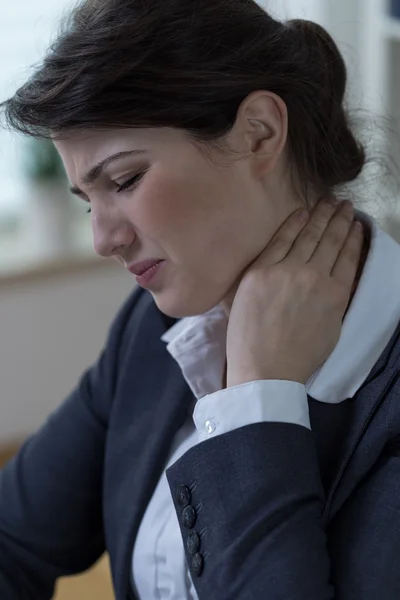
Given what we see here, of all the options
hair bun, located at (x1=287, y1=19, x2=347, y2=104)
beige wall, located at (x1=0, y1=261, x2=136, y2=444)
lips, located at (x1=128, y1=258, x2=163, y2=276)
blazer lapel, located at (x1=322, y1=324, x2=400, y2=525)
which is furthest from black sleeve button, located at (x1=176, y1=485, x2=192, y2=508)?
beige wall, located at (x1=0, y1=261, x2=136, y2=444)

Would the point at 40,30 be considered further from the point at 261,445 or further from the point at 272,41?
the point at 261,445

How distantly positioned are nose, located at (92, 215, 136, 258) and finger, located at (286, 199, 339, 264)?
0.21 meters

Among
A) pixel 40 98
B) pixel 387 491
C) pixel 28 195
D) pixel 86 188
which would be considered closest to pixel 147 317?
pixel 86 188

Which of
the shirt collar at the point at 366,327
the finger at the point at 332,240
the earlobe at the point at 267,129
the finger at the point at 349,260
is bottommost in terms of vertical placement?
the shirt collar at the point at 366,327

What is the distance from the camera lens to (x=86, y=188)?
3.86 ft

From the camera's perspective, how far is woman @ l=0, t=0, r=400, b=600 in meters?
1.03

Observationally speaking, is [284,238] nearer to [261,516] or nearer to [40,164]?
[261,516]

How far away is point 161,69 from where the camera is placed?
3.57ft

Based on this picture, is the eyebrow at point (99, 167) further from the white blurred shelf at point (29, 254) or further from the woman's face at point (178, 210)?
the white blurred shelf at point (29, 254)

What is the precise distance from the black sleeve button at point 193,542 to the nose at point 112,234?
37 cm

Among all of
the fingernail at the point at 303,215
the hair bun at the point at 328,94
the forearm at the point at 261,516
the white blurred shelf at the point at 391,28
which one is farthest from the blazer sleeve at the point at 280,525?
the white blurred shelf at the point at 391,28

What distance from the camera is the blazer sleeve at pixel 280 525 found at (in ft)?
3.27

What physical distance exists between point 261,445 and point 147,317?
45 centimetres

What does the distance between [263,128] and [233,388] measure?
33 centimetres
